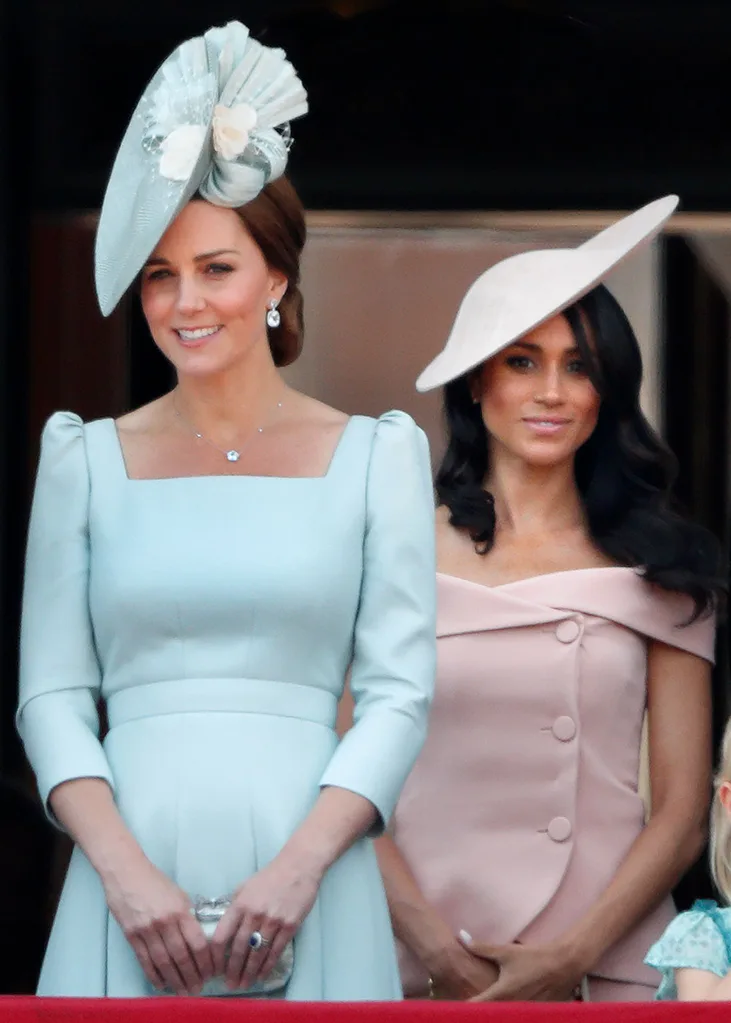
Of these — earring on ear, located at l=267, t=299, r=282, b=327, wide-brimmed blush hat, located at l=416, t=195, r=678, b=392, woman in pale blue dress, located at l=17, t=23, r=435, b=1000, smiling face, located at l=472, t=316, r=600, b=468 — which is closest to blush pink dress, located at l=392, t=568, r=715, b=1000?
smiling face, located at l=472, t=316, r=600, b=468

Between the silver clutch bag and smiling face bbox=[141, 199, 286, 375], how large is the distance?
0.66 meters

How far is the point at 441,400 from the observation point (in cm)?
377

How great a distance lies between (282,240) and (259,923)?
86cm

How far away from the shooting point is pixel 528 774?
3.37 m

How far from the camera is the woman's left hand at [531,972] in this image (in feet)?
10.7

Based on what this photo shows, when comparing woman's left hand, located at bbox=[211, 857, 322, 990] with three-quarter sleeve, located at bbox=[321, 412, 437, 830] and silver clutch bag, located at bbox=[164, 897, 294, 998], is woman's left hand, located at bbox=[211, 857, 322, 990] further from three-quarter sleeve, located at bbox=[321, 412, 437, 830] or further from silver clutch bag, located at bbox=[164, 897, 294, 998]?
three-quarter sleeve, located at bbox=[321, 412, 437, 830]

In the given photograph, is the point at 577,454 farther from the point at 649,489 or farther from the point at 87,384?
the point at 87,384

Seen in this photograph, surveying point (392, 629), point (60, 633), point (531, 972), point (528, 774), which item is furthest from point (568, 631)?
point (60, 633)

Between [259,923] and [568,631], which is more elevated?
[568,631]

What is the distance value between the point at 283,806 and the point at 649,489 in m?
1.04

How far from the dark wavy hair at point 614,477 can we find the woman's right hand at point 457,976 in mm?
612

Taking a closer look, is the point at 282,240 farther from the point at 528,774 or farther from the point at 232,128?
the point at 528,774

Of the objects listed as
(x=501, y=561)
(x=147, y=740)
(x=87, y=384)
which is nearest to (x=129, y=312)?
(x=87, y=384)

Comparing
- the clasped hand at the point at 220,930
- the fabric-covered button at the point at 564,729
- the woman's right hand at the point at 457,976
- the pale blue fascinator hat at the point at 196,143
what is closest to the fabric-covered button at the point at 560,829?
the fabric-covered button at the point at 564,729
